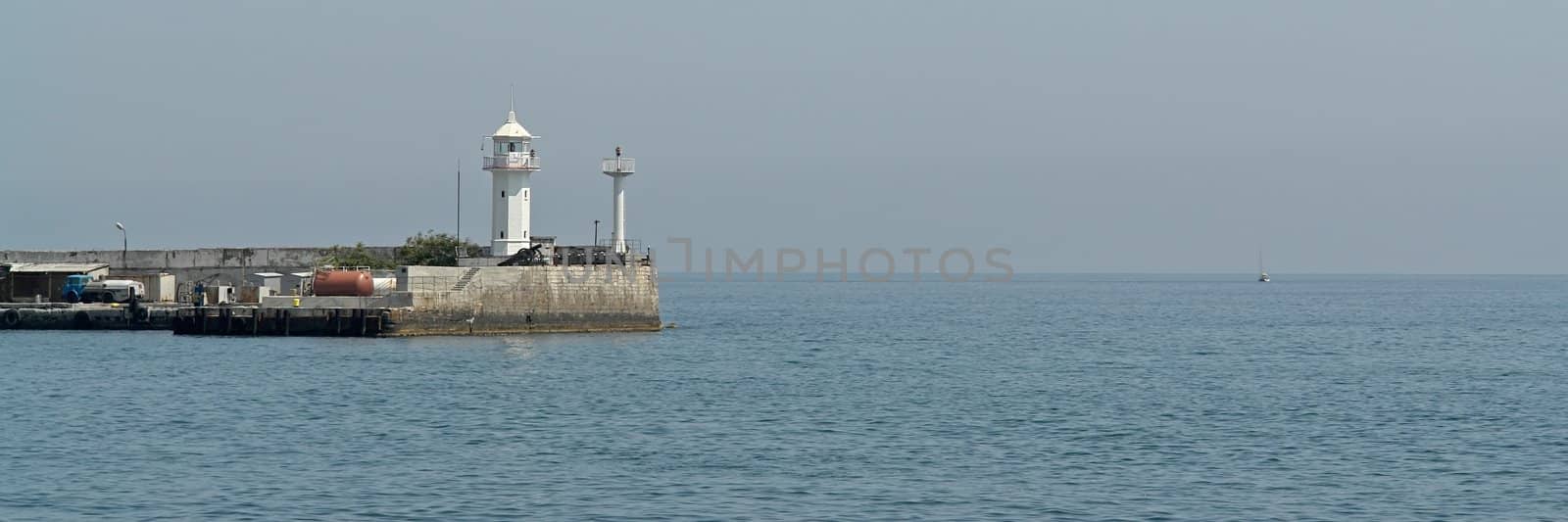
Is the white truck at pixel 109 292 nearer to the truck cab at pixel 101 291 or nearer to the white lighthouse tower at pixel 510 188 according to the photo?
the truck cab at pixel 101 291

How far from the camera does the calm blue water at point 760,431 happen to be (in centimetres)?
2417

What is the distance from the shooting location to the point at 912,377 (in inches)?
1818

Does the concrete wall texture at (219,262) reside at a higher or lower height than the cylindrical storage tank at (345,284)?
higher

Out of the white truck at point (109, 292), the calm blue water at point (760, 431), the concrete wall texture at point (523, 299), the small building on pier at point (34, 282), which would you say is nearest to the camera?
the calm blue water at point (760, 431)

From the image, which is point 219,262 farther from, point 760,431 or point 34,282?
point 760,431

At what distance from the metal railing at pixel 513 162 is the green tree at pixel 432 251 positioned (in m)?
3.64

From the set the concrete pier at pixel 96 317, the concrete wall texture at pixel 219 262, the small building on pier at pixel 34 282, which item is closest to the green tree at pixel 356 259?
the concrete wall texture at pixel 219 262

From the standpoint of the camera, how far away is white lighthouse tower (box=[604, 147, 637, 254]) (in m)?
62.3

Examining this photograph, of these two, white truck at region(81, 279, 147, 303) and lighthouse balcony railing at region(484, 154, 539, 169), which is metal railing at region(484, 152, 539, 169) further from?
white truck at region(81, 279, 147, 303)

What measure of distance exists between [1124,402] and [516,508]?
1906 centimetres

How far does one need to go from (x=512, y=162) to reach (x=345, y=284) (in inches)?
288

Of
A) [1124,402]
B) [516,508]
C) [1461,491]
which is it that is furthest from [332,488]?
[1124,402]

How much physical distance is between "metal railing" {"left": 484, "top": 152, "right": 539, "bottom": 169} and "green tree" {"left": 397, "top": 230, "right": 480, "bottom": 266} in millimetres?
3643

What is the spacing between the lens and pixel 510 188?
2416 inches
